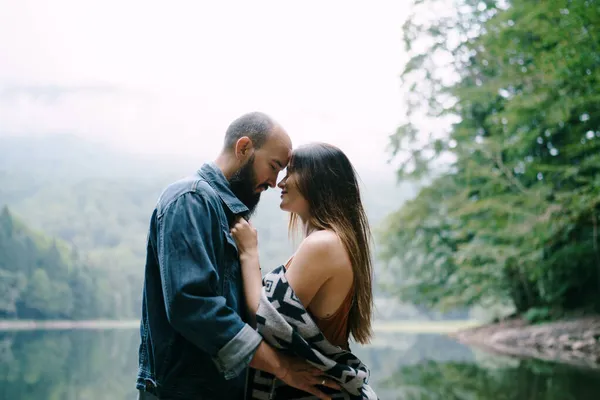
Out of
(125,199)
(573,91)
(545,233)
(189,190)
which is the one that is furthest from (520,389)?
(125,199)

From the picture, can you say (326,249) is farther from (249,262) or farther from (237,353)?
(237,353)

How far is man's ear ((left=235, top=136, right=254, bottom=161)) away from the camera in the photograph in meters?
1.51

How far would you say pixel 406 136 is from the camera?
12297 millimetres

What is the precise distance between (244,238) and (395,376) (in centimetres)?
603

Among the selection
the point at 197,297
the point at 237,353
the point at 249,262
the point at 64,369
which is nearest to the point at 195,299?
the point at 197,297

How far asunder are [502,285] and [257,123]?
39.6 ft

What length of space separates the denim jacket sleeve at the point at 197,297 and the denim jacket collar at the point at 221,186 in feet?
0.48

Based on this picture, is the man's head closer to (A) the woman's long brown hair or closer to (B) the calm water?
(A) the woman's long brown hair

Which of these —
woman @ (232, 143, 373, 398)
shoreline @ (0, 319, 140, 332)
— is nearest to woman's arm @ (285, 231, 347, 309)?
woman @ (232, 143, 373, 398)

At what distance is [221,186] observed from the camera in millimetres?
1456

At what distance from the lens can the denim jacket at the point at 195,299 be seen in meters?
1.22

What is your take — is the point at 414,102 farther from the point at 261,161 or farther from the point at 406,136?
the point at 261,161

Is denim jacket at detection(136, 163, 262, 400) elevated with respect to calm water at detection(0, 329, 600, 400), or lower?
elevated

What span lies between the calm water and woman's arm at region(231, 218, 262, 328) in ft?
13.8
